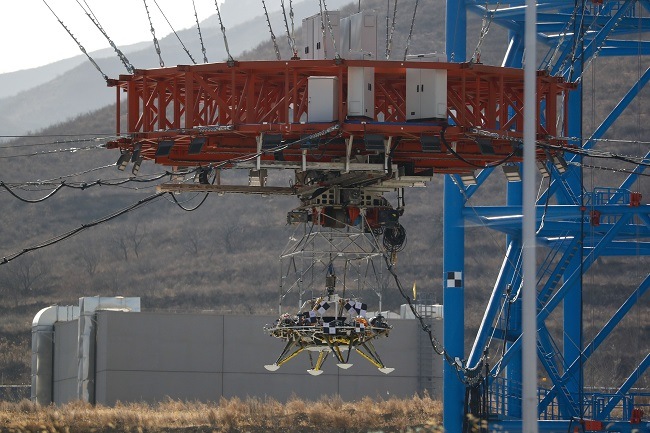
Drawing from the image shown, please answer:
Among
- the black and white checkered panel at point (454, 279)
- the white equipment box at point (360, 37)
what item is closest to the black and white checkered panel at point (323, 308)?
the white equipment box at point (360, 37)

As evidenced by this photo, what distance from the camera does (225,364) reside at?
7625 centimetres

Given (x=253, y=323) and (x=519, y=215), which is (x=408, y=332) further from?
(x=519, y=215)

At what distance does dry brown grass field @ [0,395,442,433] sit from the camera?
185ft

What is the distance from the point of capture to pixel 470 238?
132 metres

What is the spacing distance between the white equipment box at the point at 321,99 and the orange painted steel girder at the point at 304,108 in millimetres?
253

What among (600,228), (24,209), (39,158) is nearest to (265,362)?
(600,228)

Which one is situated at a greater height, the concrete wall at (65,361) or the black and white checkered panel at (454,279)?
the black and white checkered panel at (454,279)

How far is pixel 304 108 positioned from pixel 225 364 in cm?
3775

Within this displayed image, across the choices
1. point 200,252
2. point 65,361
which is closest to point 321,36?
point 65,361

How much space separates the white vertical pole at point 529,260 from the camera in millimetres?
26375

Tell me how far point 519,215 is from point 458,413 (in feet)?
23.7

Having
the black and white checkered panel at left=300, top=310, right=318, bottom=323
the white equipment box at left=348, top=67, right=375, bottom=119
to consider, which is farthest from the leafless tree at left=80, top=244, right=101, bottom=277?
the white equipment box at left=348, top=67, right=375, bottom=119

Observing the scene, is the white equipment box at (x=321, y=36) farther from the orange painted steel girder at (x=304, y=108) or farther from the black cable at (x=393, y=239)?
the black cable at (x=393, y=239)

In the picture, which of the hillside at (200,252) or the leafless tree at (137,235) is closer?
the hillside at (200,252)
